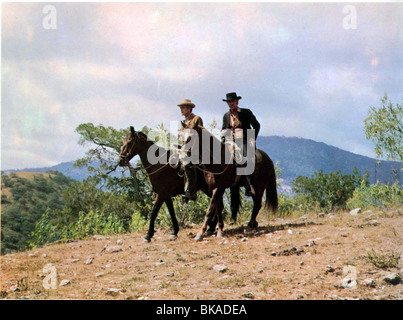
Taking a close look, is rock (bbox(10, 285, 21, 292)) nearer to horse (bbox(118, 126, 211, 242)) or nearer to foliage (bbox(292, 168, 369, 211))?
horse (bbox(118, 126, 211, 242))

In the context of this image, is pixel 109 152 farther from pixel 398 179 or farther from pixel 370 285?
pixel 370 285

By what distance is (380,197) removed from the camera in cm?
1104

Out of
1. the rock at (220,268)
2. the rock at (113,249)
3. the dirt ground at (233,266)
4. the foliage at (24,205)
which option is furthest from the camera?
the foliage at (24,205)

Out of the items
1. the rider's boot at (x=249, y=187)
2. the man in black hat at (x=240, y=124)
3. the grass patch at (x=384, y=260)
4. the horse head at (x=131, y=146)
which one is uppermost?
the man in black hat at (x=240, y=124)

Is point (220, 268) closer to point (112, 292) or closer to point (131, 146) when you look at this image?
point (112, 292)

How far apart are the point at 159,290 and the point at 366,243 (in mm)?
3872

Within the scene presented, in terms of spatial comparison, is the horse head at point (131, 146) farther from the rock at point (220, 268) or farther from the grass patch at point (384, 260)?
the grass patch at point (384, 260)

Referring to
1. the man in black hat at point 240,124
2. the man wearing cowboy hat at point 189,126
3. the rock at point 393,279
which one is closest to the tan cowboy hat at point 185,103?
the man wearing cowboy hat at point 189,126

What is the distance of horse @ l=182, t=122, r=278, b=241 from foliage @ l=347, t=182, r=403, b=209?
309 centimetres

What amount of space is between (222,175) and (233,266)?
2618mm

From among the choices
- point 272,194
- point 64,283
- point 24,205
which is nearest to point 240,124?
point 272,194

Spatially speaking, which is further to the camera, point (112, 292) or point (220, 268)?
point (220, 268)

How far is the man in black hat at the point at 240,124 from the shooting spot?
880 cm
